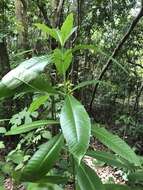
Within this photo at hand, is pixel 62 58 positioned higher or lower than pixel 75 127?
higher

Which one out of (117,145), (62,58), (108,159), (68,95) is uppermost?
(62,58)

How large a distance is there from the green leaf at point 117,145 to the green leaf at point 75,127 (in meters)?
0.11

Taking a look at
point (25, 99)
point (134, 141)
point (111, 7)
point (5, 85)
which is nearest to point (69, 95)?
point (5, 85)

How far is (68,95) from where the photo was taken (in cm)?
136

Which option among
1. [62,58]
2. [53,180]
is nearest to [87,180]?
[53,180]

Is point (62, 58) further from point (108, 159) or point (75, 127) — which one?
point (108, 159)

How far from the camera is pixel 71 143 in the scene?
1130 mm

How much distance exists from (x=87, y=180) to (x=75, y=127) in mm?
276

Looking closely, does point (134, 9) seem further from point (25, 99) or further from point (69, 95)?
point (69, 95)

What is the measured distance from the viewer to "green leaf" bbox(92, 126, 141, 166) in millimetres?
1227

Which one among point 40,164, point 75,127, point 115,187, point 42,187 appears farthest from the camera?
point 115,187

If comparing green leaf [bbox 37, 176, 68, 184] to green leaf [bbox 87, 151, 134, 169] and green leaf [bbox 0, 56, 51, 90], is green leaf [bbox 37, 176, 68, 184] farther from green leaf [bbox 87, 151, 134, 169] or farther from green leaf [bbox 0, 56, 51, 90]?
green leaf [bbox 0, 56, 51, 90]

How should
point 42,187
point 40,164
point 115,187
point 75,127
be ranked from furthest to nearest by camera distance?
point 115,187 < point 42,187 < point 40,164 < point 75,127

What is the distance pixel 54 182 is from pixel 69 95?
304 millimetres
